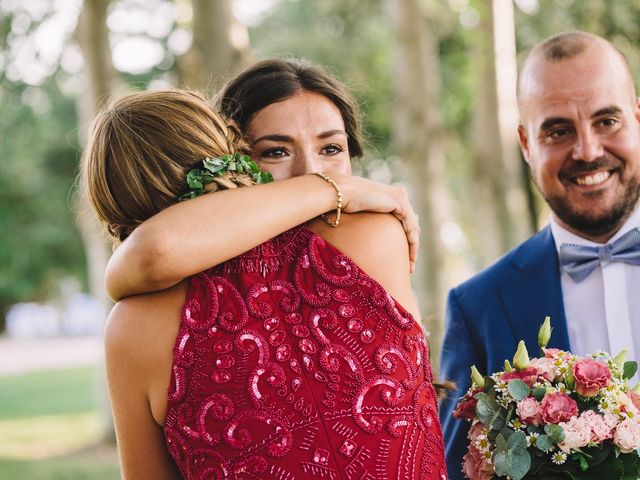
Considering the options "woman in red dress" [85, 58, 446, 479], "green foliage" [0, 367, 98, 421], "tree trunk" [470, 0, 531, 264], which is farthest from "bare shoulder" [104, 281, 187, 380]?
"green foliage" [0, 367, 98, 421]

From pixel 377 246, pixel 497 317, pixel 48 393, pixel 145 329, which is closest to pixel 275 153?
pixel 377 246

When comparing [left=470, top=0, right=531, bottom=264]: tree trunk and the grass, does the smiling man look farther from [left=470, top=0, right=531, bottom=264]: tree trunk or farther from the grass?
the grass

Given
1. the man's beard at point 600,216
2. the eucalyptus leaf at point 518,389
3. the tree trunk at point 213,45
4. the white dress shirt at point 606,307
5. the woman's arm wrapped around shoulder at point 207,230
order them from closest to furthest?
the woman's arm wrapped around shoulder at point 207,230
the eucalyptus leaf at point 518,389
the white dress shirt at point 606,307
the man's beard at point 600,216
the tree trunk at point 213,45

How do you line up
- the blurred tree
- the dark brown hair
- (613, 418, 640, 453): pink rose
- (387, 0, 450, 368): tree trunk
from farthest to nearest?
the blurred tree → (387, 0, 450, 368): tree trunk → the dark brown hair → (613, 418, 640, 453): pink rose

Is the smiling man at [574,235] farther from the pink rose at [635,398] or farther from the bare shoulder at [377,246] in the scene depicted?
the bare shoulder at [377,246]

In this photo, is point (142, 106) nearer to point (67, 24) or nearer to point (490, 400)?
point (490, 400)

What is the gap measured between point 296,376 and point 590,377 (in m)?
1.04

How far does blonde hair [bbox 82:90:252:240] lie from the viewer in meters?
2.33

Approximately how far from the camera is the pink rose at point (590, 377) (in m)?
2.71

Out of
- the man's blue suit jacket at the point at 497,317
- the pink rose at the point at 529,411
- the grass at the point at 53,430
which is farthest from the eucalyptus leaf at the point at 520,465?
the grass at the point at 53,430

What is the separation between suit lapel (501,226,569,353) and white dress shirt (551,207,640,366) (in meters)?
0.08

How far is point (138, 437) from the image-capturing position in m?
2.32

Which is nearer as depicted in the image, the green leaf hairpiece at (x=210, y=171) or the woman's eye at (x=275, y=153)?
the green leaf hairpiece at (x=210, y=171)

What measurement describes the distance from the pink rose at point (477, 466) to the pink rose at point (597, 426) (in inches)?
12.9
